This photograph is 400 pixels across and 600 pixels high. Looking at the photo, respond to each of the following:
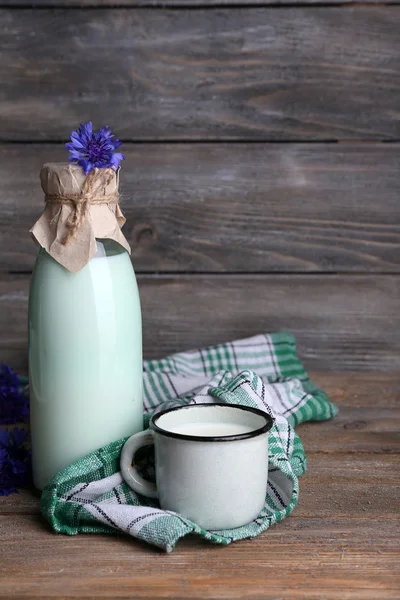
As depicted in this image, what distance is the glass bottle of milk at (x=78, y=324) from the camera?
2.58 ft

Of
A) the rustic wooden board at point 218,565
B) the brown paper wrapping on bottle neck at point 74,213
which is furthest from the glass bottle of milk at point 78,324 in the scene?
the rustic wooden board at point 218,565

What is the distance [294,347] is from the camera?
128 cm

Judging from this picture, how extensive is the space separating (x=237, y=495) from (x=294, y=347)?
583 millimetres

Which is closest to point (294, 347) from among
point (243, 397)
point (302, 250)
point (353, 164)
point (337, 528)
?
point (302, 250)

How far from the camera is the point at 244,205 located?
1298 millimetres

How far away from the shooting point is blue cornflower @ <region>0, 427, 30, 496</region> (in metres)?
0.86

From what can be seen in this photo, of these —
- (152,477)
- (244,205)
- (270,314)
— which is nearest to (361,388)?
(270,314)

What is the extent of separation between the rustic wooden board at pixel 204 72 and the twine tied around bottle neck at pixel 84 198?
0.51 m

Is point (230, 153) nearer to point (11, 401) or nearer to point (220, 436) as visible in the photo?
point (11, 401)

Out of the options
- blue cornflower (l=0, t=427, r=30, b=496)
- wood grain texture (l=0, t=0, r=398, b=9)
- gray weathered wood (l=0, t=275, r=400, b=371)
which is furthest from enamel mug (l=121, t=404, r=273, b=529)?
wood grain texture (l=0, t=0, r=398, b=9)

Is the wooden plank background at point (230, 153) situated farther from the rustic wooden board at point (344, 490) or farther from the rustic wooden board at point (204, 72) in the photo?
the rustic wooden board at point (344, 490)

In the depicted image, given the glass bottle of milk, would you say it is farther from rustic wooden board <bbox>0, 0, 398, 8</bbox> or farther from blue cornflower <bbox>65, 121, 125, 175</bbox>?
rustic wooden board <bbox>0, 0, 398, 8</bbox>

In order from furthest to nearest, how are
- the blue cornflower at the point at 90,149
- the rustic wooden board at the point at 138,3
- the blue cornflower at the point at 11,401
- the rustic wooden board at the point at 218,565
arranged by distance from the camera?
1. the rustic wooden board at the point at 138,3
2. the blue cornflower at the point at 11,401
3. the blue cornflower at the point at 90,149
4. the rustic wooden board at the point at 218,565

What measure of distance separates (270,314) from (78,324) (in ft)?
1.94
